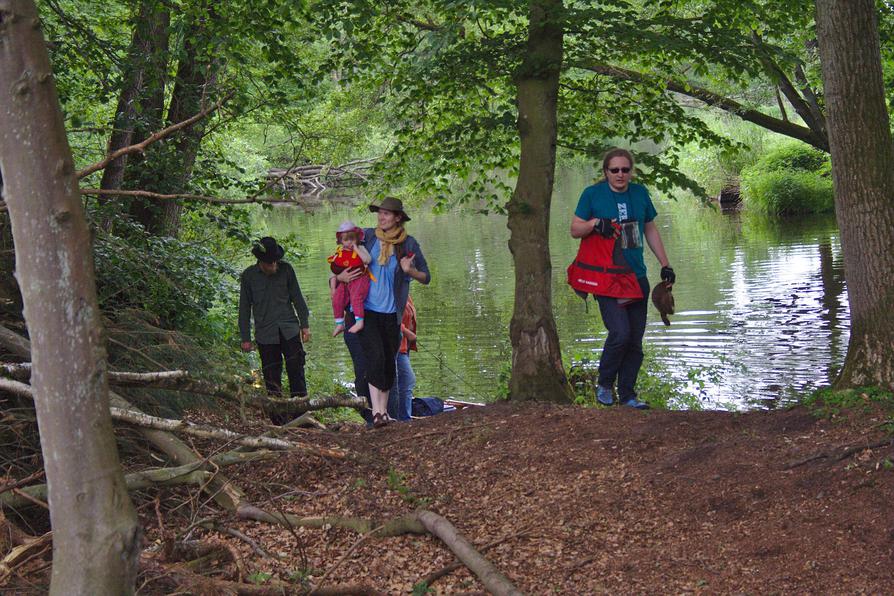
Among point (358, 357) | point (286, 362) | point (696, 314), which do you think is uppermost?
point (358, 357)

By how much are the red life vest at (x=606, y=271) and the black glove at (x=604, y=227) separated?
0.07 m

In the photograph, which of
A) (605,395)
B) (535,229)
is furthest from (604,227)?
(605,395)

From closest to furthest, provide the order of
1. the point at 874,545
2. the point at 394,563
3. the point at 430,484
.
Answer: the point at 874,545
the point at 394,563
the point at 430,484

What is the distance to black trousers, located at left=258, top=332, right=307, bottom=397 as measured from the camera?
8.71 metres

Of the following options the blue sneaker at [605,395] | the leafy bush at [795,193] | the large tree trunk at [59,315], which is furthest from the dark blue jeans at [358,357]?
the leafy bush at [795,193]

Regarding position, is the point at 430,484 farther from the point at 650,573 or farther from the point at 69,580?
the point at 69,580

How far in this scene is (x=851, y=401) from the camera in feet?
18.3

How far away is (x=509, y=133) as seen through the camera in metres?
9.91

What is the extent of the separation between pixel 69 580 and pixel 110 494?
32cm

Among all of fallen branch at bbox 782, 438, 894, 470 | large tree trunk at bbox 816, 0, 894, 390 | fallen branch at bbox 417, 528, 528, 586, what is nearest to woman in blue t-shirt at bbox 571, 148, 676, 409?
large tree trunk at bbox 816, 0, 894, 390

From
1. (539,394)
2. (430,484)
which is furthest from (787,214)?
(430,484)

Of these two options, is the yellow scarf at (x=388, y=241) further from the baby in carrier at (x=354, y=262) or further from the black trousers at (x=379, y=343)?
the black trousers at (x=379, y=343)

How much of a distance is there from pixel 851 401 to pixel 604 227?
2126 mm

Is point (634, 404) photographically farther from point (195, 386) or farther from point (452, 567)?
point (195, 386)
